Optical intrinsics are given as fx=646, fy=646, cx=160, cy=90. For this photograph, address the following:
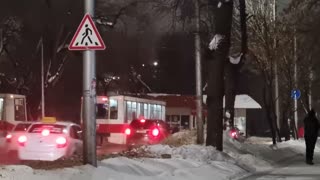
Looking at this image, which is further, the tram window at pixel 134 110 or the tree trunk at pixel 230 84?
the tram window at pixel 134 110

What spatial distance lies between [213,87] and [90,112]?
10.1 metres

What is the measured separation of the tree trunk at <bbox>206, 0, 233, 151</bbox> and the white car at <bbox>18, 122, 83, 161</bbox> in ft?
17.5

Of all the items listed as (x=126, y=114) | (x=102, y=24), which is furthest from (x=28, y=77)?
(x=126, y=114)

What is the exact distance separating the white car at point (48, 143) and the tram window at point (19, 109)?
53.0ft

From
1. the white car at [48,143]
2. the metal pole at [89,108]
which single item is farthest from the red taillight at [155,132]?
the metal pole at [89,108]

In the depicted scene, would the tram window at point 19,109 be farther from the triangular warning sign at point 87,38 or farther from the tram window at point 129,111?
the triangular warning sign at point 87,38

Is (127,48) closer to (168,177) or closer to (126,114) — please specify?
(126,114)

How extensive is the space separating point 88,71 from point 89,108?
2.62 ft

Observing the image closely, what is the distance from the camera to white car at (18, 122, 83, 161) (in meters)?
19.3

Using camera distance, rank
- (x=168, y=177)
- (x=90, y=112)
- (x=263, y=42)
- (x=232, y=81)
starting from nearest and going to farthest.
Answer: (x=90, y=112) < (x=168, y=177) < (x=232, y=81) < (x=263, y=42)

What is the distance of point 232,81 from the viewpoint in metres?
32.7

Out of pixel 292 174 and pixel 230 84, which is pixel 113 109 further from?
pixel 292 174

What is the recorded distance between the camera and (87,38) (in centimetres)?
1359

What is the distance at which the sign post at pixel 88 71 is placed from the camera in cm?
1358
